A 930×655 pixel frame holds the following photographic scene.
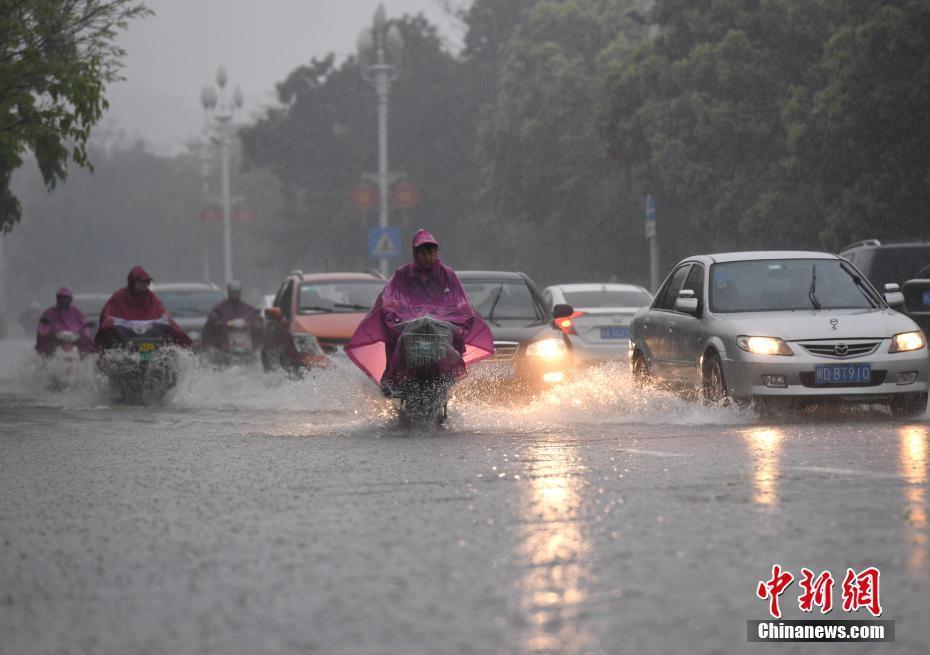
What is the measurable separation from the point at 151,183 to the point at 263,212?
24540 mm

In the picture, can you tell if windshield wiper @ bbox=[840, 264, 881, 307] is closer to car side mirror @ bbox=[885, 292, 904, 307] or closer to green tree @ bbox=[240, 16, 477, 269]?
car side mirror @ bbox=[885, 292, 904, 307]

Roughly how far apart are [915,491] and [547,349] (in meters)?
8.02

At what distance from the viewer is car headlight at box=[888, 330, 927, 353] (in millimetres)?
14477

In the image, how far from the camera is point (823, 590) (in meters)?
6.28

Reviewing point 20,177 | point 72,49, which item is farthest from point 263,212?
point 72,49

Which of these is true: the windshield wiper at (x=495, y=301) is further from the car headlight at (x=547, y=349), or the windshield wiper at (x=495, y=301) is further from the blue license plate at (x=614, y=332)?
the blue license plate at (x=614, y=332)

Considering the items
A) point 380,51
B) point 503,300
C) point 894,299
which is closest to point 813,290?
point 894,299

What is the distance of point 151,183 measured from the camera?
138375 mm

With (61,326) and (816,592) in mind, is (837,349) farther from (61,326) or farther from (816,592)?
(61,326)

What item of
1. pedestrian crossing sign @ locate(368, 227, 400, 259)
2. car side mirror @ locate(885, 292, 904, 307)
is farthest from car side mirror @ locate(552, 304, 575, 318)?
pedestrian crossing sign @ locate(368, 227, 400, 259)

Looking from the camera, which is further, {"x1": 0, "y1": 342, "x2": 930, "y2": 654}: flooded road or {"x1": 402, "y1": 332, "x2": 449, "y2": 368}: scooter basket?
{"x1": 402, "y1": 332, "x2": 449, "y2": 368}: scooter basket

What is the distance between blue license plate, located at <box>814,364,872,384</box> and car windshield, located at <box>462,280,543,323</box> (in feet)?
13.0

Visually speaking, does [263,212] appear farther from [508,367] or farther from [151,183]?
[508,367]

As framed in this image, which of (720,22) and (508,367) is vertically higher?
(720,22)
